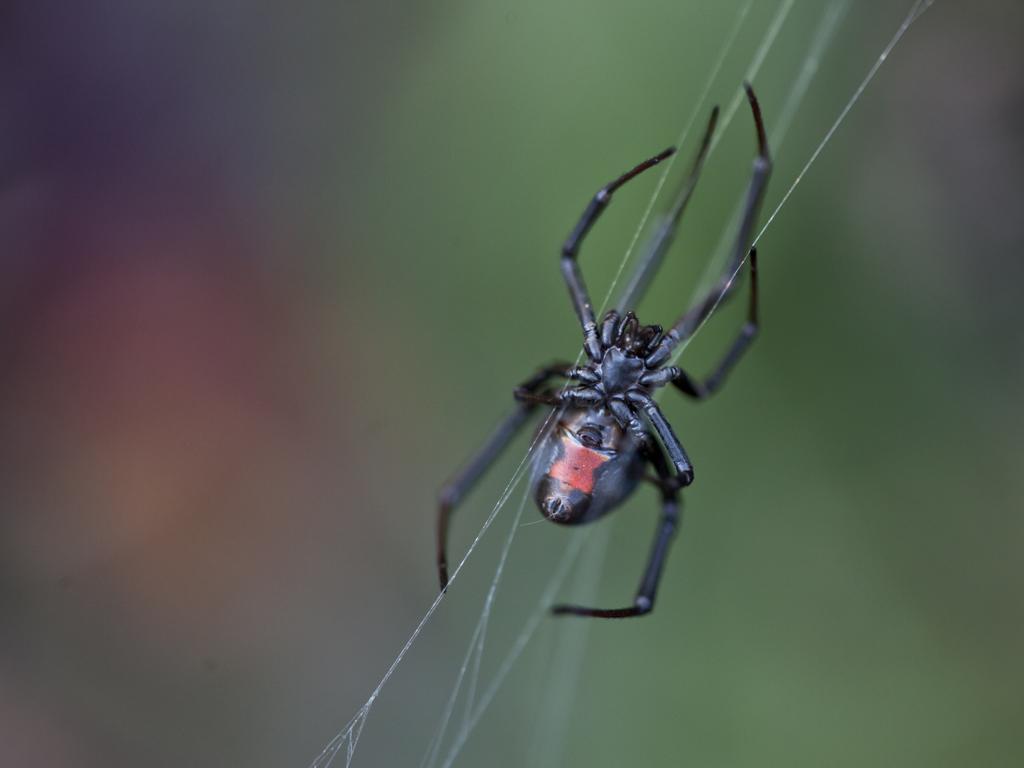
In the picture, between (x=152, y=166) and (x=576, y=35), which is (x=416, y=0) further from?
(x=152, y=166)

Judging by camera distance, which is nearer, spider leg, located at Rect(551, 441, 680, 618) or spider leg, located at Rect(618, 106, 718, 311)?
spider leg, located at Rect(551, 441, 680, 618)

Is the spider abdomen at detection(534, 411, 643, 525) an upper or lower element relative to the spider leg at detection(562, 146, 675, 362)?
lower

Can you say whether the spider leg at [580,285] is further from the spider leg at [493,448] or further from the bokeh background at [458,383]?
the bokeh background at [458,383]

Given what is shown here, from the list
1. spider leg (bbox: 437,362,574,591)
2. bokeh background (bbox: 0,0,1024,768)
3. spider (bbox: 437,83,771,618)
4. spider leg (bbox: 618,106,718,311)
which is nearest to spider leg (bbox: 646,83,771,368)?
spider (bbox: 437,83,771,618)

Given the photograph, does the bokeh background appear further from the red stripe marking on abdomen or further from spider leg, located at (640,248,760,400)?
the red stripe marking on abdomen

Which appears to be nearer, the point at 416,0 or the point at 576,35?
the point at 576,35

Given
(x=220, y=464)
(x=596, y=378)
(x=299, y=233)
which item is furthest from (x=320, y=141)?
(x=596, y=378)

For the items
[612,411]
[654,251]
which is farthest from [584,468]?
[654,251]
